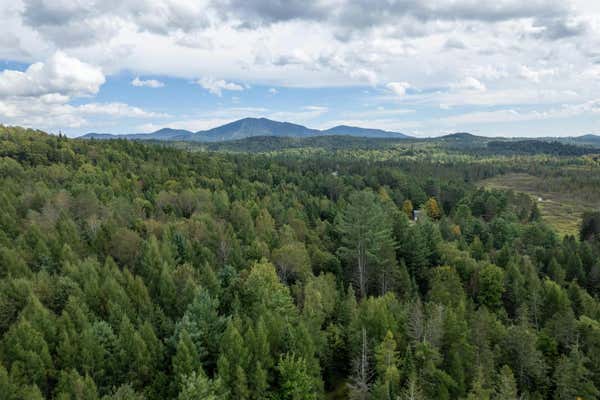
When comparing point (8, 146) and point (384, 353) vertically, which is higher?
point (8, 146)

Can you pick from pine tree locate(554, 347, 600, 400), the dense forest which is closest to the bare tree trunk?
the dense forest

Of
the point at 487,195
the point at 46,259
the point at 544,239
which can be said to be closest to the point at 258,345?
the point at 46,259

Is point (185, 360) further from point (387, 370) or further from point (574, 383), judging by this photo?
point (574, 383)

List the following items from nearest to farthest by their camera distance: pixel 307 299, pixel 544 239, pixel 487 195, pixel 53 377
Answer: pixel 53 377 → pixel 307 299 → pixel 544 239 → pixel 487 195

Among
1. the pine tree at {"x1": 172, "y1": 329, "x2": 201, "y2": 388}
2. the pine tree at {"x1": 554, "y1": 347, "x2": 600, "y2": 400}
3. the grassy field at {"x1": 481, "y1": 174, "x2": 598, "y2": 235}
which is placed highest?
the pine tree at {"x1": 172, "y1": 329, "x2": 201, "y2": 388}

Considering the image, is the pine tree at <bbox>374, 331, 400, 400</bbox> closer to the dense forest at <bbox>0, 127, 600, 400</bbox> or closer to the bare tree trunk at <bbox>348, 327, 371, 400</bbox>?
the dense forest at <bbox>0, 127, 600, 400</bbox>

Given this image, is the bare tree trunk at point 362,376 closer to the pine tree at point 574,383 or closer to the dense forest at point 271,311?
the dense forest at point 271,311

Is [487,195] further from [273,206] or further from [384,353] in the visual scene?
[384,353]
